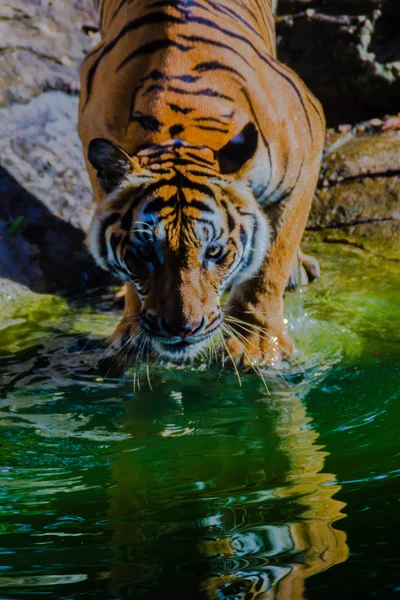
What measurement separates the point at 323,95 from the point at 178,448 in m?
4.16

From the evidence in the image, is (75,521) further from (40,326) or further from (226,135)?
(40,326)

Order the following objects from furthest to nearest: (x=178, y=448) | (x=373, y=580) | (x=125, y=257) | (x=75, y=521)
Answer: (x=125, y=257)
(x=178, y=448)
(x=75, y=521)
(x=373, y=580)

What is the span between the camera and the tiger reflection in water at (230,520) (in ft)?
6.40

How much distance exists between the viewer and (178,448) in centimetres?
297

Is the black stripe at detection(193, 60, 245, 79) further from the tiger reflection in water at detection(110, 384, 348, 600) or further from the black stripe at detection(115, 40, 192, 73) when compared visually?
the tiger reflection in water at detection(110, 384, 348, 600)

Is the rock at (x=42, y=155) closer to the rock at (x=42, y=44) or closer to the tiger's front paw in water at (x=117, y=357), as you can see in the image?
the rock at (x=42, y=44)

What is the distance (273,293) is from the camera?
405 cm

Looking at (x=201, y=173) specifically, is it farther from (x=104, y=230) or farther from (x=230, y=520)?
(x=230, y=520)

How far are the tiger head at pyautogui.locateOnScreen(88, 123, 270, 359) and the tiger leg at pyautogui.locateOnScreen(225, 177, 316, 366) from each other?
0.52 metres

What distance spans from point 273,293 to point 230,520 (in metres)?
1.84

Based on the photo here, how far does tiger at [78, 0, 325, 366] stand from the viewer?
3.12 metres

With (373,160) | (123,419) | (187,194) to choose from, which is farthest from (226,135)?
(373,160)

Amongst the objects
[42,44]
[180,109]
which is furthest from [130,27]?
[42,44]

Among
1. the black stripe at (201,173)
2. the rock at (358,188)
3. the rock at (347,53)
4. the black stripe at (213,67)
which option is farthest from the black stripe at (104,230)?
the rock at (347,53)
